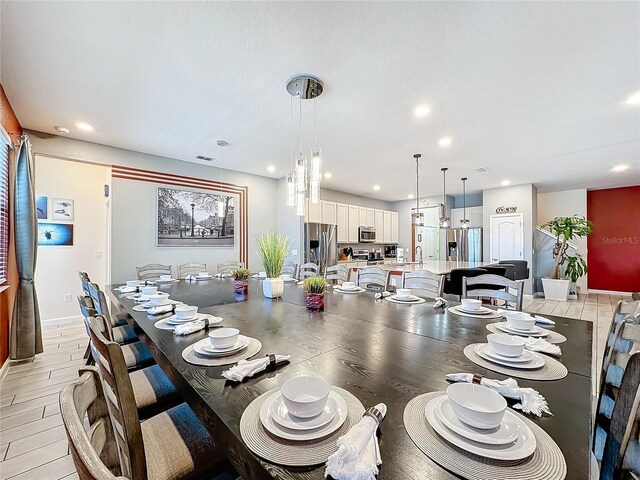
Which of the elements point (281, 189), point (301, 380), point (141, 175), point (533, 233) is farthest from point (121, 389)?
point (533, 233)

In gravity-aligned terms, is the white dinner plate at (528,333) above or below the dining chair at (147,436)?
above

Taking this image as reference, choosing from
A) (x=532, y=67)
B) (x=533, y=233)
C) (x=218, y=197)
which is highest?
(x=532, y=67)

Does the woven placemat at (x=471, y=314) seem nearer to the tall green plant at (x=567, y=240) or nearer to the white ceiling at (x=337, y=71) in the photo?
the white ceiling at (x=337, y=71)

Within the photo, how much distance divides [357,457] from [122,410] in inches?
27.0

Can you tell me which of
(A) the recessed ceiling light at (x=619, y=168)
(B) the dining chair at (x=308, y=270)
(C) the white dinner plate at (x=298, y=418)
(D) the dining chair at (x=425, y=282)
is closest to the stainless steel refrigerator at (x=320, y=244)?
(B) the dining chair at (x=308, y=270)

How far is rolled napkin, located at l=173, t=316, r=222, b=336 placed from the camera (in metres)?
1.36

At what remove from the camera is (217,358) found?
3.60 feet

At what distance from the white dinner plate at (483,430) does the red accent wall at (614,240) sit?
8956 mm

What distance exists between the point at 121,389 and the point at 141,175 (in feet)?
14.2

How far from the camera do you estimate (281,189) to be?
231 inches

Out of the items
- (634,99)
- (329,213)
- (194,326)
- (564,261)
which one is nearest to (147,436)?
(194,326)

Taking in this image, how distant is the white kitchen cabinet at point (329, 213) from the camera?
601cm

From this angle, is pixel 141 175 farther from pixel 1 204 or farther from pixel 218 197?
pixel 1 204

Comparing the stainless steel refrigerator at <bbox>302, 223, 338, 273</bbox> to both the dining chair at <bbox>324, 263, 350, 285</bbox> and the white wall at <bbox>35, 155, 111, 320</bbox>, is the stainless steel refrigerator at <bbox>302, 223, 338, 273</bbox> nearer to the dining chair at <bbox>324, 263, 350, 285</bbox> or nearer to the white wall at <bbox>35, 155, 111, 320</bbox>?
the dining chair at <bbox>324, 263, 350, 285</bbox>
